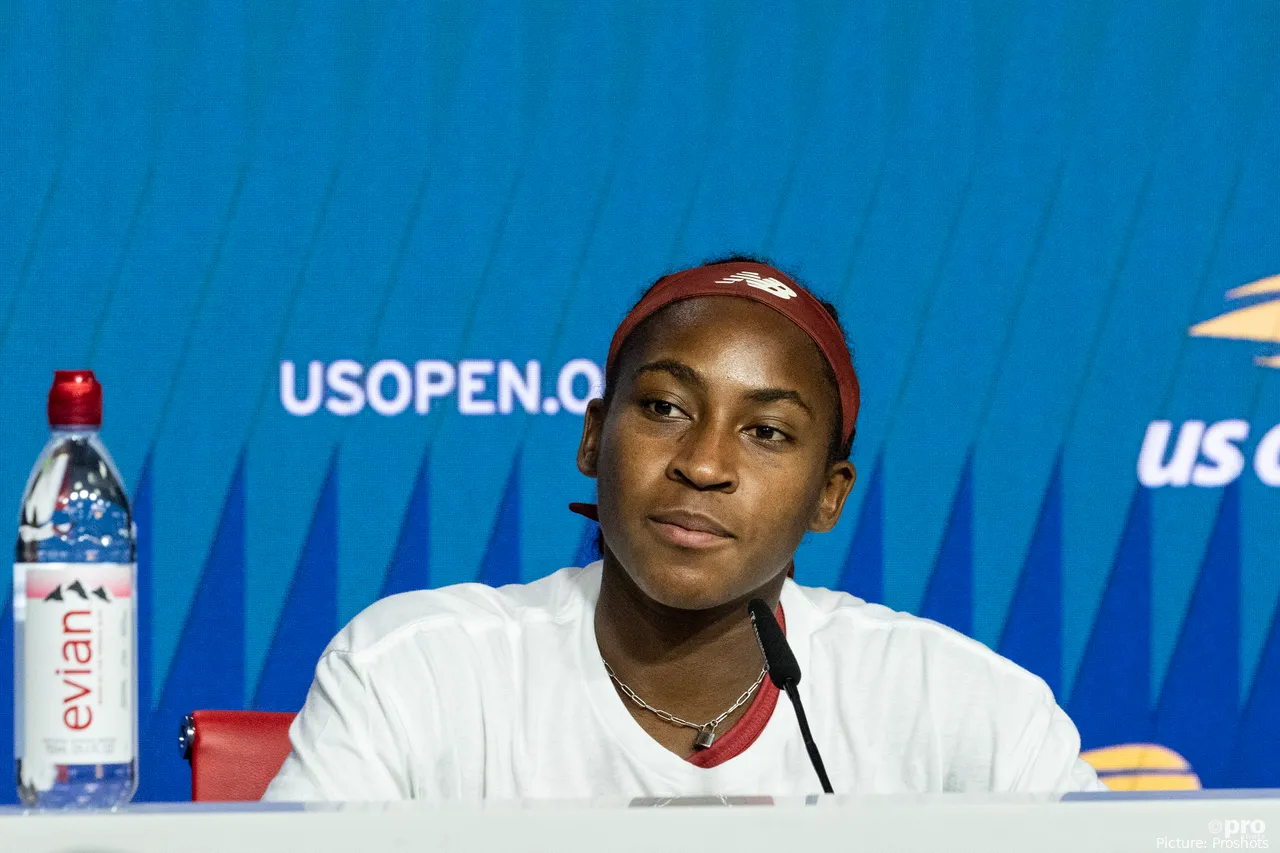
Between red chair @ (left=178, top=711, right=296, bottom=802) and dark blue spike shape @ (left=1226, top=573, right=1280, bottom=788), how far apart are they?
1279 millimetres

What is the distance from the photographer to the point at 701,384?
1.17 metres

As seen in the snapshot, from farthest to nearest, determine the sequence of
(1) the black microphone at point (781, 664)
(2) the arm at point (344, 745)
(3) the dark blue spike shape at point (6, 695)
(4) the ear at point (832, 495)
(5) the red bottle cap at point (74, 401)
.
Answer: (3) the dark blue spike shape at point (6, 695), (4) the ear at point (832, 495), (2) the arm at point (344, 745), (1) the black microphone at point (781, 664), (5) the red bottle cap at point (74, 401)

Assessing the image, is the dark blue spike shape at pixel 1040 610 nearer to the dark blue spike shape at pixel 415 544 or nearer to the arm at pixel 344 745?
the dark blue spike shape at pixel 415 544

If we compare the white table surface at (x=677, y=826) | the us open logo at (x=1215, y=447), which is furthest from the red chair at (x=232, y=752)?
the us open logo at (x=1215, y=447)

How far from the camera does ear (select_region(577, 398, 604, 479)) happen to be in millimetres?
1296

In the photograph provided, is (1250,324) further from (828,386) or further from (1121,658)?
(828,386)

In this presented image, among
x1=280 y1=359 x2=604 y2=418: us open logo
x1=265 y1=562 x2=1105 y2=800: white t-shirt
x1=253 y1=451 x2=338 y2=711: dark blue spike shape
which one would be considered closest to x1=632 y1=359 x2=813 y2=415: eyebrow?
x1=265 y1=562 x2=1105 y2=800: white t-shirt

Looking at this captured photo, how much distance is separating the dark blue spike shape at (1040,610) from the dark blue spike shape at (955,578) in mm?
62

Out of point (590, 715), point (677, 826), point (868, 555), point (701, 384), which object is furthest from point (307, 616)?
point (677, 826)

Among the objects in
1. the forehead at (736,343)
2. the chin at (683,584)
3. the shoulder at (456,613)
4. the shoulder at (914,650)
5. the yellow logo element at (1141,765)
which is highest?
the forehead at (736,343)

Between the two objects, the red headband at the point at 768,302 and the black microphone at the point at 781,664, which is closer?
the black microphone at the point at 781,664

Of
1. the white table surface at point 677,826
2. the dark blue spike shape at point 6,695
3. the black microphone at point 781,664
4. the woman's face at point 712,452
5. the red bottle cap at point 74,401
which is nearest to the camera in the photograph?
the white table surface at point 677,826

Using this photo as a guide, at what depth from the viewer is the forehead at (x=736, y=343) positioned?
1.17 meters

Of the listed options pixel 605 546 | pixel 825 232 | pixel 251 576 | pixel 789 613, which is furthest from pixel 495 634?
pixel 825 232
